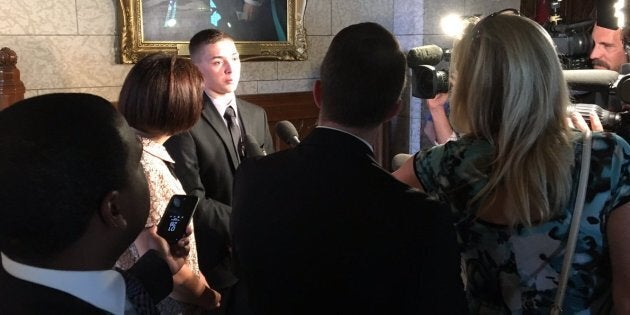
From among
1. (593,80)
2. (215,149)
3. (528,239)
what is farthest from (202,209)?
(593,80)

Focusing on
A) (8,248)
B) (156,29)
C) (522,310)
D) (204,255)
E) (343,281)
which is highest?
(156,29)

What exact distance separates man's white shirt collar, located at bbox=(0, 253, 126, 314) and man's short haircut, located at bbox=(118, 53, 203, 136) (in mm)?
716

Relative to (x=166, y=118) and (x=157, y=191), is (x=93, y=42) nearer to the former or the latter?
(x=166, y=118)

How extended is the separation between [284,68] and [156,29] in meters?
0.93

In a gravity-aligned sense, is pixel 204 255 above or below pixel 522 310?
below

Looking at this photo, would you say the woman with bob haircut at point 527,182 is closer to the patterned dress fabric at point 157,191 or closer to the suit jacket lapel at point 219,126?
the patterned dress fabric at point 157,191

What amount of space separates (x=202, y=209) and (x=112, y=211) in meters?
1.02

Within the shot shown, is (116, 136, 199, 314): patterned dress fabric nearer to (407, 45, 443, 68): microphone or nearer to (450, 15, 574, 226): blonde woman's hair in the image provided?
(450, 15, 574, 226): blonde woman's hair

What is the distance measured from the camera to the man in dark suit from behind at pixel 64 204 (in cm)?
74

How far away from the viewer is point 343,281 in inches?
36.9

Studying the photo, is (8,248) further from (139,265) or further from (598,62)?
(598,62)

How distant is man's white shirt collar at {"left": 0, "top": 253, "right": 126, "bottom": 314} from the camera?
769 millimetres

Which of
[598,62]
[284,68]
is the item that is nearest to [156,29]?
[284,68]

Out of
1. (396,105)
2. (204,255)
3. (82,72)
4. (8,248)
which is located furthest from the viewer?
(82,72)
